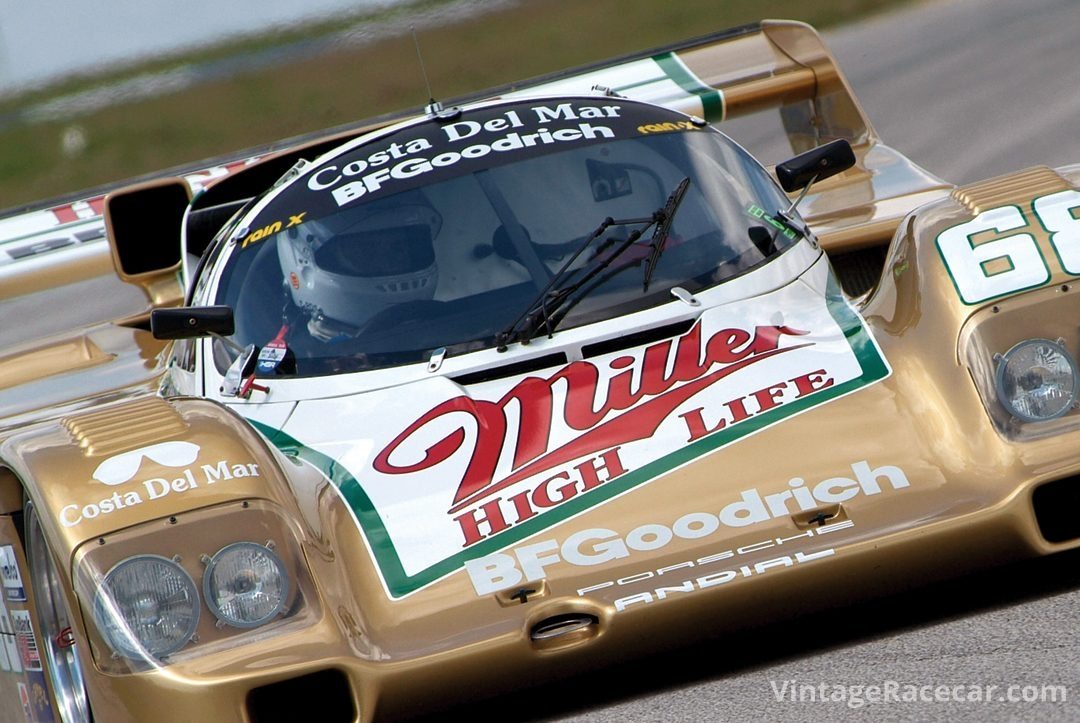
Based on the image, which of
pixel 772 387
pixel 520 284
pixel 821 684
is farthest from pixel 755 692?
pixel 520 284

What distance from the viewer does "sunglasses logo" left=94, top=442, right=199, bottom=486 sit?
3.47 metres

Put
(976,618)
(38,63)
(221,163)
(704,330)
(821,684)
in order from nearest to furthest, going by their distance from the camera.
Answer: (821,684) → (976,618) → (704,330) → (221,163) → (38,63)

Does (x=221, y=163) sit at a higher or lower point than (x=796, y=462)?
higher

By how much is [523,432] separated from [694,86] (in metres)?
3.47

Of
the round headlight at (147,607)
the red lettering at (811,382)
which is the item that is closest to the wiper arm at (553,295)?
the red lettering at (811,382)

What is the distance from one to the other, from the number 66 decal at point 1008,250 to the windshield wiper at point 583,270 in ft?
2.35

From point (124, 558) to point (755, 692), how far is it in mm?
→ 1230

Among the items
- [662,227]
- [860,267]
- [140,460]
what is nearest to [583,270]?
[662,227]

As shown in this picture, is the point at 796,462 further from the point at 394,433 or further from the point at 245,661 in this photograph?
the point at 245,661

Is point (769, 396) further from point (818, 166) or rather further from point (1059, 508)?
point (818, 166)

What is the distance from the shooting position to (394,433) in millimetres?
3975

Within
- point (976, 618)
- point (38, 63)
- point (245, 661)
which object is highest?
point (38, 63)

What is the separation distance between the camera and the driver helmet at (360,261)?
14.3 ft

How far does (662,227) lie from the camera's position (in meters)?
4.43
